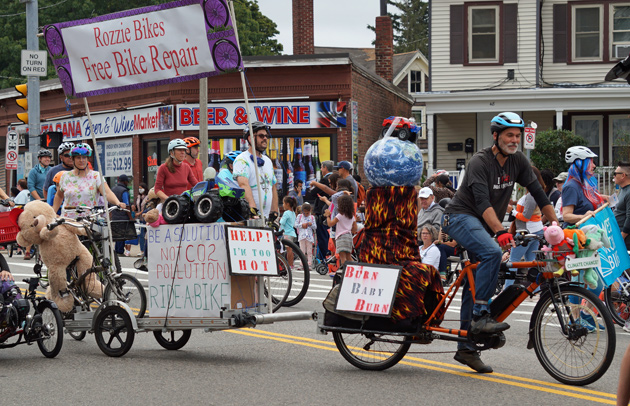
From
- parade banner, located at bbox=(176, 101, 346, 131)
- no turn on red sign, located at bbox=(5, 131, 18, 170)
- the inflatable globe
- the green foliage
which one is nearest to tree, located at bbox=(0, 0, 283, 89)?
parade banner, located at bbox=(176, 101, 346, 131)

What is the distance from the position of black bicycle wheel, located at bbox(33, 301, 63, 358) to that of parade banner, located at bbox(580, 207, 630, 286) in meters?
5.46

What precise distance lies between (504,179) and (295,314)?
2.17 meters

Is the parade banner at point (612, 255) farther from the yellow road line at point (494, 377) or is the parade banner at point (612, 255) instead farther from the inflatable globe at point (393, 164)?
the inflatable globe at point (393, 164)

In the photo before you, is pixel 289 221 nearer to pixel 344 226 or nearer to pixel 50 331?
pixel 344 226

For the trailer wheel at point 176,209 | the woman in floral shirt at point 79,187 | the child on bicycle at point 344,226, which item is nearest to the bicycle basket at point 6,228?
the woman in floral shirt at point 79,187

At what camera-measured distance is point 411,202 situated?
7.41 meters

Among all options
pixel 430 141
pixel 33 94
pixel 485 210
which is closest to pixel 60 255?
pixel 485 210

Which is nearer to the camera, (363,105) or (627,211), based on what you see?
(627,211)

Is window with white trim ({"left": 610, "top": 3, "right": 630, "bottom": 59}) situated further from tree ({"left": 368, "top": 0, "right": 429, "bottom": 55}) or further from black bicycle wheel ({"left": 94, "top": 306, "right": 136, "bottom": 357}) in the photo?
tree ({"left": 368, "top": 0, "right": 429, "bottom": 55})

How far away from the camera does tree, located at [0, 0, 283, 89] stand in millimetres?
48656

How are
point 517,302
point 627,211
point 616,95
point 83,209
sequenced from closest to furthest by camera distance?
1. point 517,302
2. point 83,209
3. point 627,211
4. point 616,95

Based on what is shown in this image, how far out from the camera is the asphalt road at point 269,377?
259 inches

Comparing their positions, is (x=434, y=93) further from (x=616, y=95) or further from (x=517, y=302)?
(x=517, y=302)

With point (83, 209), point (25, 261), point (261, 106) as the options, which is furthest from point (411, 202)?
point (261, 106)
